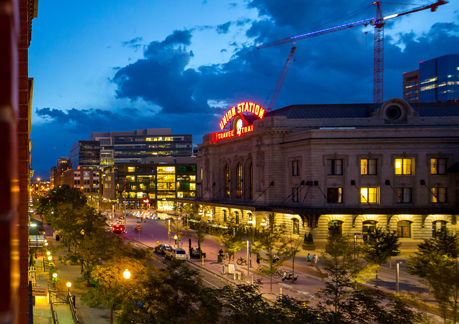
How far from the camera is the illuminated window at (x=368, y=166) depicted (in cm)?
6588

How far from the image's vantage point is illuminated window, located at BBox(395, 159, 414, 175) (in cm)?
6569

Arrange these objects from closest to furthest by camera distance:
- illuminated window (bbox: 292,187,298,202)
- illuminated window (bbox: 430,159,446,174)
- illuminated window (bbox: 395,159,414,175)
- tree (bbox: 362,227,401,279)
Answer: tree (bbox: 362,227,401,279), illuminated window (bbox: 430,159,446,174), illuminated window (bbox: 395,159,414,175), illuminated window (bbox: 292,187,298,202)

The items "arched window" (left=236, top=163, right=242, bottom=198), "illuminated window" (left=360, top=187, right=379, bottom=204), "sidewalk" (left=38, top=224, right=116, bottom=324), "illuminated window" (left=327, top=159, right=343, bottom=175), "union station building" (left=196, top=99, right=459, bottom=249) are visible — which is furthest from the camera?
"arched window" (left=236, top=163, right=242, bottom=198)

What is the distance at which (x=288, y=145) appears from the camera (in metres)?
72.4

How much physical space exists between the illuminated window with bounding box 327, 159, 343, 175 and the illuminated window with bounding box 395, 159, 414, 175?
27.0 feet

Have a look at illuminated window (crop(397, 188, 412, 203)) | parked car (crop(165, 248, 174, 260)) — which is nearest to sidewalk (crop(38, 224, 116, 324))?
parked car (crop(165, 248, 174, 260))

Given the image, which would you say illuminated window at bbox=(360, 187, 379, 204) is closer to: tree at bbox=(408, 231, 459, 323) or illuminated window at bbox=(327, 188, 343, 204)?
illuminated window at bbox=(327, 188, 343, 204)

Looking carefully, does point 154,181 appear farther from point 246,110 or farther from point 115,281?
point 115,281

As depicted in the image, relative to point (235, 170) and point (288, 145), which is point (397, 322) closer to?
point (288, 145)

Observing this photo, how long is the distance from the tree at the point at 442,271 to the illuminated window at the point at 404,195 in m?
23.9

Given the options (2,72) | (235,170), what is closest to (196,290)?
(2,72)

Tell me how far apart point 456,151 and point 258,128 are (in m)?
31.4

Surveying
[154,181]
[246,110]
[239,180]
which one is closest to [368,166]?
[246,110]

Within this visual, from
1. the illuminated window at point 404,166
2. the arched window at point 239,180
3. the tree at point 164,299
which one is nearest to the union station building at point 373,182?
the illuminated window at point 404,166
